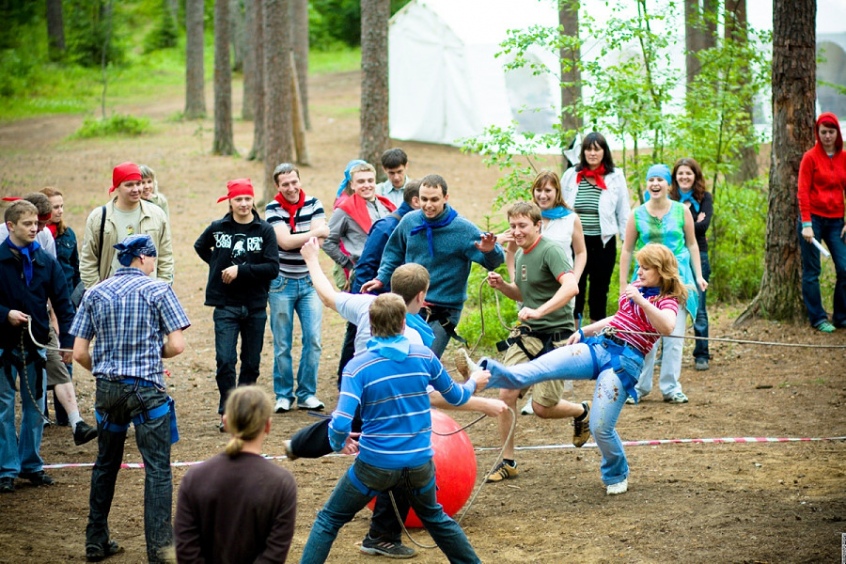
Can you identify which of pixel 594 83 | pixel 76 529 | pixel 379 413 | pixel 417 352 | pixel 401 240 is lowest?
pixel 76 529

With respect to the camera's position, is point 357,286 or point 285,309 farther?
point 285,309

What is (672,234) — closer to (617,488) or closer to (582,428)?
(582,428)

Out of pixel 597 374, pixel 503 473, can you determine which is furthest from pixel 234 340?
pixel 597 374

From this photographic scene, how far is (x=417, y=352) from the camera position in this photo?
14.7 feet

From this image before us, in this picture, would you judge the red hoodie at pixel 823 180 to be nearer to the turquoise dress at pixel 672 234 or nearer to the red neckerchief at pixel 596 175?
the turquoise dress at pixel 672 234

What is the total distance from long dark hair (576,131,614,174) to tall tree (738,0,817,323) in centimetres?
245

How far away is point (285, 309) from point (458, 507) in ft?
10.3

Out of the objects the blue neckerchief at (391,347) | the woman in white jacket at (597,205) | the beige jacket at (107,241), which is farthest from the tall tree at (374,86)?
the blue neckerchief at (391,347)

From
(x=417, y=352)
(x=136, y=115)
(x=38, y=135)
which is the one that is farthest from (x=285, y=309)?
(x=136, y=115)

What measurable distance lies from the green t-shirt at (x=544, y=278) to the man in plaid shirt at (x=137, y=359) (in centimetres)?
252

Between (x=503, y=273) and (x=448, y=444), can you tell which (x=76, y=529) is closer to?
(x=448, y=444)

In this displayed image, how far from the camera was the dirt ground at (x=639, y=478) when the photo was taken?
529 centimetres

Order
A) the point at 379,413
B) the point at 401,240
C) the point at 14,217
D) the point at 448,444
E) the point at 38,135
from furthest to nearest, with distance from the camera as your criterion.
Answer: the point at 38,135 → the point at 401,240 → the point at 14,217 → the point at 448,444 → the point at 379,413

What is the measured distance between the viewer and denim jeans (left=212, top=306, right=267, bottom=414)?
24.8 ft
